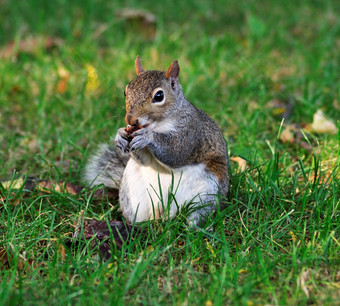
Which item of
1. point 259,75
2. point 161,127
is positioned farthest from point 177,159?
point 259,75

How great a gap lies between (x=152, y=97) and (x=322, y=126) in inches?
48.9

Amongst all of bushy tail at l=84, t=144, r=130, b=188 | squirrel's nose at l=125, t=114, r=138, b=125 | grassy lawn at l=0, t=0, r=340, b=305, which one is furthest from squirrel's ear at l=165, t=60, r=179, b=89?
bushy tail at l=84, t=144, r=130, b=188

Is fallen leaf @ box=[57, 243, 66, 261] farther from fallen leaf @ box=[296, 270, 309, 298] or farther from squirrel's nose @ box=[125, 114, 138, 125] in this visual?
fallen leaf @ box=[296, 270, 309, 298]

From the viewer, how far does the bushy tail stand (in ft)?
8.16

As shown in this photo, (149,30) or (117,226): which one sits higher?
(149,30)

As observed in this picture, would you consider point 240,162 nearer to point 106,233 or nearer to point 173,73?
point 173,73

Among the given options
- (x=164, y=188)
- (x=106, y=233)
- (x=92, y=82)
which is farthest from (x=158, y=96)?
(x=92, y=82)

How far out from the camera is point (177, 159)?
211 cm

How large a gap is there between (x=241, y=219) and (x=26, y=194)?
100cm

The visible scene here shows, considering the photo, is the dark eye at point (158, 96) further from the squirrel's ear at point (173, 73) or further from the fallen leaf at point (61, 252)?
the fallen leaf at point (61, 252)

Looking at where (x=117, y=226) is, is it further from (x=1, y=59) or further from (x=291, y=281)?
(x=1, y=59)

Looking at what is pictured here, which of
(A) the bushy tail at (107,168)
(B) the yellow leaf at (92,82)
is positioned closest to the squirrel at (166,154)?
(A) the bushy tail at (107,168)

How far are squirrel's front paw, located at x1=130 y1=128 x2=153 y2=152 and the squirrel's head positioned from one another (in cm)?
4

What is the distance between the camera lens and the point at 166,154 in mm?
2072
